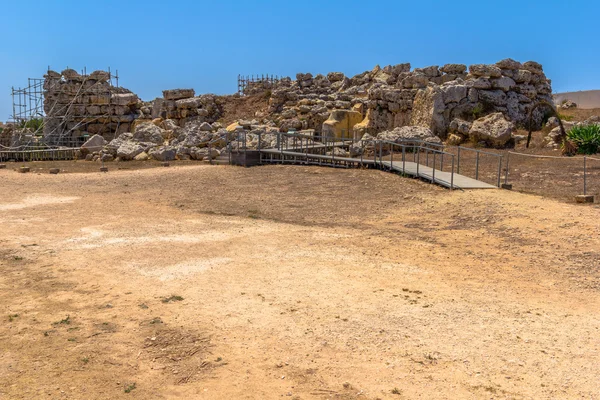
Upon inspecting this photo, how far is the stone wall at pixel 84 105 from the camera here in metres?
37.6

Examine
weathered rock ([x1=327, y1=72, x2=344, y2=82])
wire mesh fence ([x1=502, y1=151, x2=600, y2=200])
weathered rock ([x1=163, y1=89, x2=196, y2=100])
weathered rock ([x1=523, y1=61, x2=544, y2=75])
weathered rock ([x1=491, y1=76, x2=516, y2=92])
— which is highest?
weathered rock ([x1=327, y1=72, x2=344, y2=82])

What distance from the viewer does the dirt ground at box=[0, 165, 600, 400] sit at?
4.77 metres

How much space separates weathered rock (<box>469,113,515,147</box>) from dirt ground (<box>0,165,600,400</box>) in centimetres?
994

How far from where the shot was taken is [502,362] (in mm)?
5000

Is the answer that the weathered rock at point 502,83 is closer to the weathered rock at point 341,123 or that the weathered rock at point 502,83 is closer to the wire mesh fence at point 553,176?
the weathered rock at point 341,123

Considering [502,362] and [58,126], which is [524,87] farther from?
[58,126]

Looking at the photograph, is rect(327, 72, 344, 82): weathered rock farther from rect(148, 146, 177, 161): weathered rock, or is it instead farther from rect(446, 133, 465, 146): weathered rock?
rect(148, 146, 177, 161): weathered rock

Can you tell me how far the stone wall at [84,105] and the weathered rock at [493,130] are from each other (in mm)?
24233

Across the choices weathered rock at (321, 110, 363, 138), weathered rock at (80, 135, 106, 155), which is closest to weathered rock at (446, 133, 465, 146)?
weathered rock at (321, 110, 363, 138)

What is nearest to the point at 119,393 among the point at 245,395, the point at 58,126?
the point at 245,395

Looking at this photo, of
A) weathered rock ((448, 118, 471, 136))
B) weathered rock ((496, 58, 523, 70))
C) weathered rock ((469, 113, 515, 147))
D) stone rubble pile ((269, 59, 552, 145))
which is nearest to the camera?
weathered rock ((469, 113, 515, 147))

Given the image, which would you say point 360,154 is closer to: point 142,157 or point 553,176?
point 553,176

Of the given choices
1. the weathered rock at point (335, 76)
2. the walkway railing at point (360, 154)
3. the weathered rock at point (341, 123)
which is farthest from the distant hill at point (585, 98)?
the walkway railing at point (360, 154)

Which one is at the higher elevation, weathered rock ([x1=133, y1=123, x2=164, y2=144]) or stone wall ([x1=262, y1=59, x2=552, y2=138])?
stone wall ([x1=262, y1=59, x2=552, y2=138])
